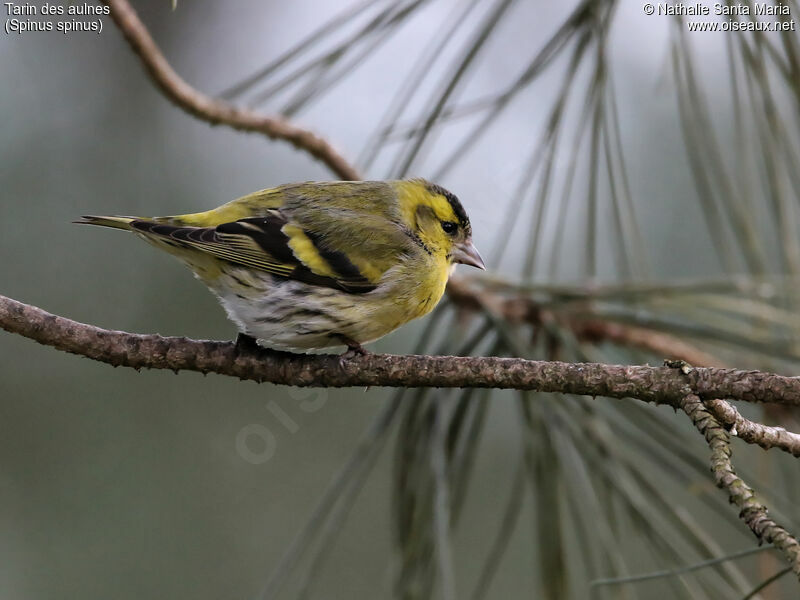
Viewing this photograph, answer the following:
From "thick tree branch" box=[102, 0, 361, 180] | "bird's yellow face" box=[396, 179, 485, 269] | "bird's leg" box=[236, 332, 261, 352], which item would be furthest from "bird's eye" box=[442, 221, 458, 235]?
"bird's leg" box=[236, 332, 261, 352]

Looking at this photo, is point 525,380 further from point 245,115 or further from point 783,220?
point 245,115

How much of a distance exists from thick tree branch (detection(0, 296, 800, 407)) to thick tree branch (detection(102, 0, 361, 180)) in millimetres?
597

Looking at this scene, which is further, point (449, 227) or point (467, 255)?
point (449, 227)

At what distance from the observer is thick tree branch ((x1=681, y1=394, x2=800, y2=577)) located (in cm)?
83

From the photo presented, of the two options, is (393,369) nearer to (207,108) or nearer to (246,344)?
(246,344)

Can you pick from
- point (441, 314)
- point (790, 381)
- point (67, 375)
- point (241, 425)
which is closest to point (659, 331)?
point (441, 314)

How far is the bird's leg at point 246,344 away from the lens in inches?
67.2

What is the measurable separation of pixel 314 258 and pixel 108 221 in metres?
0.56

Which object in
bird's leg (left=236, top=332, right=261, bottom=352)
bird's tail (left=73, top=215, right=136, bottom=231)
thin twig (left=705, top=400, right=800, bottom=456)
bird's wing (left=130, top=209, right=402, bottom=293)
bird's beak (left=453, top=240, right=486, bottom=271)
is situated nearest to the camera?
thin twig (left=705, top=400, right=800, bottom=456)

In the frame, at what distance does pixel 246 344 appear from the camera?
177 cm

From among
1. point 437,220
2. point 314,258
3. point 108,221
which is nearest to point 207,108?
point 108,221

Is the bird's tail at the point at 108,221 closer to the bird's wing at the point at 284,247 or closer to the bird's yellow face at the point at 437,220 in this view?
the bird's wing at the point at 284,247

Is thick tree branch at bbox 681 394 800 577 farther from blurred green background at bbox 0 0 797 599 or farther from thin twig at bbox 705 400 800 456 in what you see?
blurred green background at bbox 0 0 797 599

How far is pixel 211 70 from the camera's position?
13.3 feet
